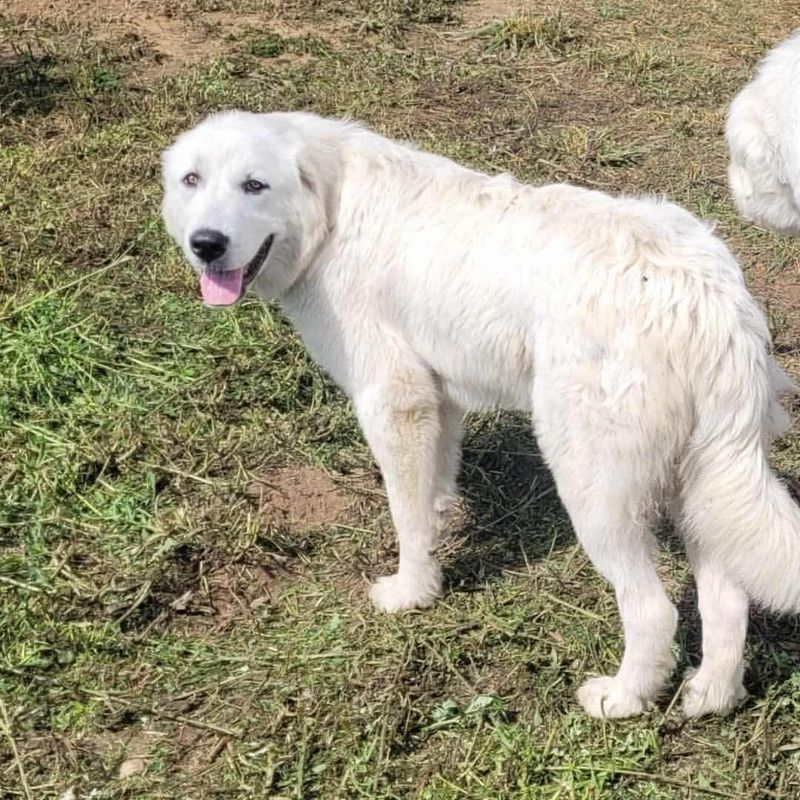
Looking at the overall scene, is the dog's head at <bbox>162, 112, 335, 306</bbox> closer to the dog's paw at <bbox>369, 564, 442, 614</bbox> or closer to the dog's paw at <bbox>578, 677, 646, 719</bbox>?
the dog's paw at <bbox>369, 564, 442, 614</bbox>

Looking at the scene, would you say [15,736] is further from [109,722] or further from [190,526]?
[190,526]

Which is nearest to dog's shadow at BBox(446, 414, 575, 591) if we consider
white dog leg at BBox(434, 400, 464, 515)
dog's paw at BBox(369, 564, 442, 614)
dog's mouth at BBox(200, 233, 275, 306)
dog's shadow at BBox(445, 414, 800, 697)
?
dog's shadow at BBox(445, 414, 800, 697)

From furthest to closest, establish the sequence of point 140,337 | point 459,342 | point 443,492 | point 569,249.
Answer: point 140,337
point 443,492
point 459,342
point 569,249

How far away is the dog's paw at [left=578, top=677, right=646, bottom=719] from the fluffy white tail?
2.00ft

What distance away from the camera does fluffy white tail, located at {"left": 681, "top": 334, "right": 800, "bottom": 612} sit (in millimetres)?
3375

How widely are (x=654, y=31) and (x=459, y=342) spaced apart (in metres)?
7.09

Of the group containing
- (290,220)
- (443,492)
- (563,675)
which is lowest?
(563,675)

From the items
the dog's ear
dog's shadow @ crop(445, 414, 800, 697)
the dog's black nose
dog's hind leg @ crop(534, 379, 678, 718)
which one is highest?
the dog's ear

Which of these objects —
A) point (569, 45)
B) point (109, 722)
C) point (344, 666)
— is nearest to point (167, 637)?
point (109, 722)

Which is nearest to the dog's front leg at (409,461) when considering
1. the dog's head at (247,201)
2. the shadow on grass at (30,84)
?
the dog's head at (247,201)

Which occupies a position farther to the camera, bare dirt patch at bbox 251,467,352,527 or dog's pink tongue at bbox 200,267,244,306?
bare dirt patch at bbox 251,467,352,527

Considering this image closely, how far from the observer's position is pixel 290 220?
4.12m

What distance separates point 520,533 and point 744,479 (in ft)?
5.16

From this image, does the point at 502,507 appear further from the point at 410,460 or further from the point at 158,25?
the point at 158,25
